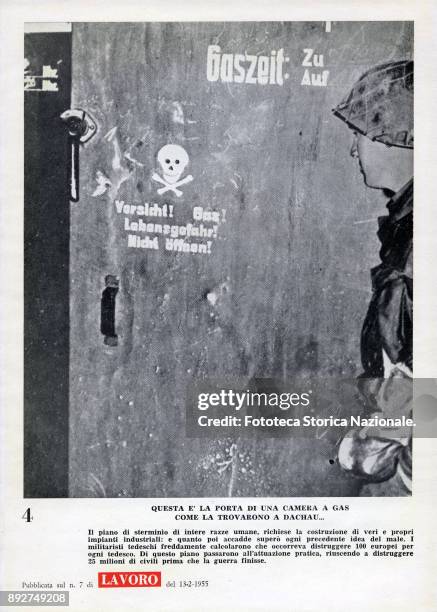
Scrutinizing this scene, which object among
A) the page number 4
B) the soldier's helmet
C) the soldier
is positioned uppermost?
the soldier's helmet

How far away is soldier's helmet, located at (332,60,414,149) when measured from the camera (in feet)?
4.75

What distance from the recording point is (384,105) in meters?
1.45

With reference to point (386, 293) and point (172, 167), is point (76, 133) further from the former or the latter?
point (386, 293)

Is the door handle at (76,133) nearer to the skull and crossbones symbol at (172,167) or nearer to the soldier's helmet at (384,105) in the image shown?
the skull and crossbones symbol at (172,167)

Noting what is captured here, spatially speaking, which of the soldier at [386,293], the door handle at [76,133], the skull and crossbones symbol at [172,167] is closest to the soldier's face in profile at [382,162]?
the soldier at [386,293]

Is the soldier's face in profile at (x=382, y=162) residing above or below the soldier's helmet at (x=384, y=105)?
below

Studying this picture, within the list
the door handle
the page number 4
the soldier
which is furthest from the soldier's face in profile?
the page number 4

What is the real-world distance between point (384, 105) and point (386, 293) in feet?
1.24

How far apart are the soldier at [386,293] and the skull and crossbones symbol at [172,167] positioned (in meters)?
0.33

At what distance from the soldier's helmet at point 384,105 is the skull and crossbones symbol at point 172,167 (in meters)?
0.32

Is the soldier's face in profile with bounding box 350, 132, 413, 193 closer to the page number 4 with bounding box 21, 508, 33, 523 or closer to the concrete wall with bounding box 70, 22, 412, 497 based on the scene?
the concrete wall with bounding box 70, 22, 412, 497

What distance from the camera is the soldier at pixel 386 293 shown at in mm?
1449

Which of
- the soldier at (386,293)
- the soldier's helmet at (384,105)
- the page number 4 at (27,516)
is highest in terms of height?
the soldier's helmet at (384,105)

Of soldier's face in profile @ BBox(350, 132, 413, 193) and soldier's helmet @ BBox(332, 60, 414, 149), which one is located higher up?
soldier's helmet @ BBox(332, 60, 414, 149)
